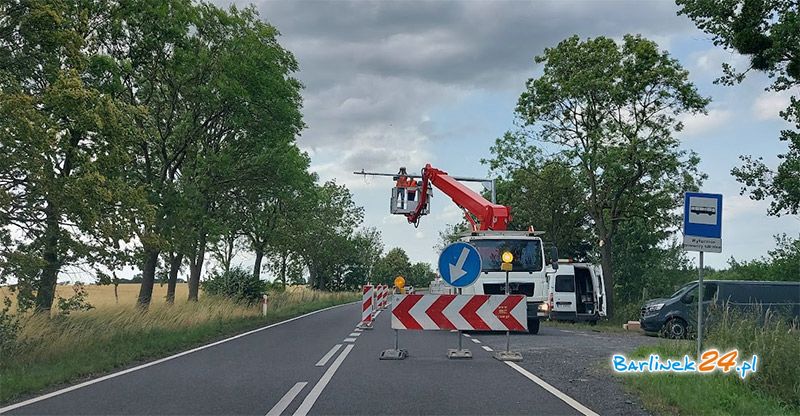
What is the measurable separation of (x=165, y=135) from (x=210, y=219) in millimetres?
3852

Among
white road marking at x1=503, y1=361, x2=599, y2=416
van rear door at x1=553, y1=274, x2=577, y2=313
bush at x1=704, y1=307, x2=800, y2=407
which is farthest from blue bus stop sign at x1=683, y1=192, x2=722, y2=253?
van rear door at x1=553, y1=274, x2=577, y2=313

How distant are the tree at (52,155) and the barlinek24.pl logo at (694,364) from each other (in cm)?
1132

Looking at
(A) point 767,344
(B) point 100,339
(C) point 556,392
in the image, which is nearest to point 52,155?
(B) point 100,339

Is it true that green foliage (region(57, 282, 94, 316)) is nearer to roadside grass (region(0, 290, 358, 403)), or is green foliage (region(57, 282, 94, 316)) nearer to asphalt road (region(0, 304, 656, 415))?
roadside grass (region(0, 290, 358, 403))

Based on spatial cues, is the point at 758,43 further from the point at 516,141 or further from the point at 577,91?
the point at 516,141

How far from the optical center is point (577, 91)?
31156 mm

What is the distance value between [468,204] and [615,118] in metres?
12.7

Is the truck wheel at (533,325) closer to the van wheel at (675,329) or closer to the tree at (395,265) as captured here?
the van wheel at (675,329)

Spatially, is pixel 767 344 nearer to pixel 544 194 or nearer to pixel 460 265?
pixel 460 265

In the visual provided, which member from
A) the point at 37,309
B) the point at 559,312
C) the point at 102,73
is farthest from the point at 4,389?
the point at 559,312

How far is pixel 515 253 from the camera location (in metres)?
20.2

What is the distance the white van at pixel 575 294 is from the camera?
27406mm

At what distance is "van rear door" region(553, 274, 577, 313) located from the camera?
27.6 m

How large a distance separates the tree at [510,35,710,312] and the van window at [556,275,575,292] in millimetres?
4772
